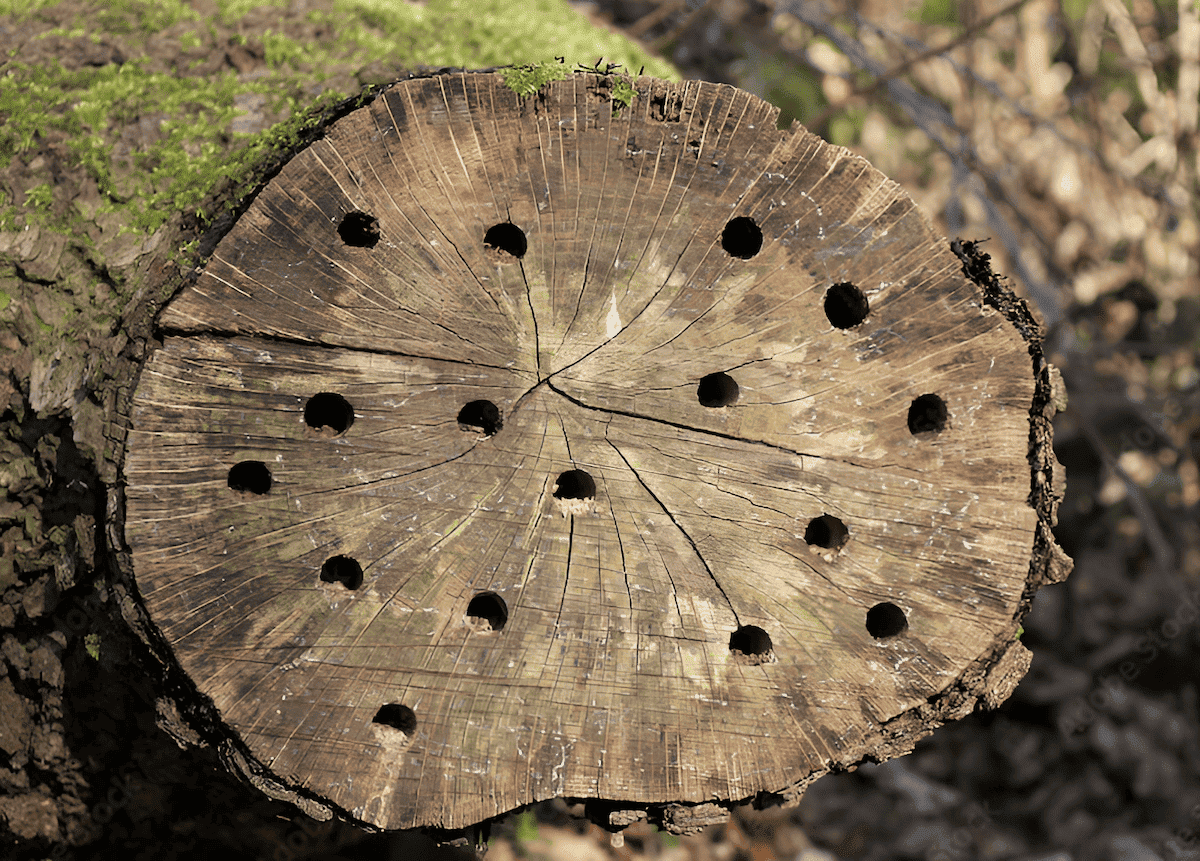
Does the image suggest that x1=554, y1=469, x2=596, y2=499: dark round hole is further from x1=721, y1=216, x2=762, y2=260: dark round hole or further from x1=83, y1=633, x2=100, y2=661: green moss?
x1=83, y1=633, x2=100, y2=661: green moss

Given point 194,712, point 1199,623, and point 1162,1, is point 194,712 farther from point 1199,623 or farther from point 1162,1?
point 1162,1

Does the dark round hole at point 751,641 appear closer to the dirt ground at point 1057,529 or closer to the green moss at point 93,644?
the dirt ground at point 1057,529

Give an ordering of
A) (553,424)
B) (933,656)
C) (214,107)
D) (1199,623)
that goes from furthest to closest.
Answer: (1199,623) → (214,107) → (933,656) → (553,424)

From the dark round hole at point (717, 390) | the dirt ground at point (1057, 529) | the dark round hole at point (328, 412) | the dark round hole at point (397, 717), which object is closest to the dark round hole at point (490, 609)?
the dark round hole at point (397, 717)

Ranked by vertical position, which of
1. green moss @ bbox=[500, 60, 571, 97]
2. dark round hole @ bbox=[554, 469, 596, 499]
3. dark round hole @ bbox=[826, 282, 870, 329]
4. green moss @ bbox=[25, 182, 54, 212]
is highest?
green moss @ bbox=[25, 182, 54, 212]

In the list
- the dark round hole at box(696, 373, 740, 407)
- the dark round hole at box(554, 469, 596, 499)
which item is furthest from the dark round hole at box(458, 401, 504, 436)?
the dark round hole at box(696, 373, 740, 407)

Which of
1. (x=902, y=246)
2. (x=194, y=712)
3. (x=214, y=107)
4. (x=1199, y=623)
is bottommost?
(x=194, y=712)

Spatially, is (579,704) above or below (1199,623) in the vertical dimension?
below

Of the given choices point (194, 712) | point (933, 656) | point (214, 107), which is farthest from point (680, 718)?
point (214, 107)
